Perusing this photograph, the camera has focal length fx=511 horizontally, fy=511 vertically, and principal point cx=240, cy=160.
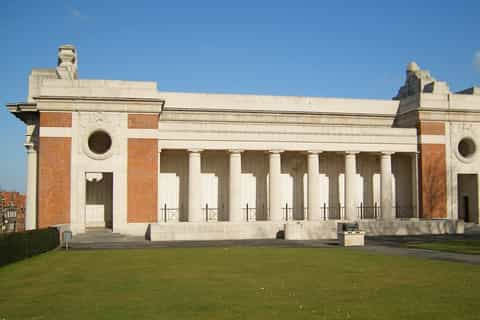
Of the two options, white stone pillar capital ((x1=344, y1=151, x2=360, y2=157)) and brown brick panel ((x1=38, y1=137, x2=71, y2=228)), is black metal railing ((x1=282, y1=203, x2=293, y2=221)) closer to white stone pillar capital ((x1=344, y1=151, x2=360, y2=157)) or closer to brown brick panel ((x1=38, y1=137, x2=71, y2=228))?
white stone pillar capital ((x1=344, y1=151, x2=360, y2=157))

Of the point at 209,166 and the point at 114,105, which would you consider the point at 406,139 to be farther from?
the point at 114,105

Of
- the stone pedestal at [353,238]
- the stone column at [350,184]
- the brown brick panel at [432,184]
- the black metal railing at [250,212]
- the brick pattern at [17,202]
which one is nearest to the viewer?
the stone pedestal at [353,238]

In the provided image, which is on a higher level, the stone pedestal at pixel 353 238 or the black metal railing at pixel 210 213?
the black metal railing at pixel 210 213

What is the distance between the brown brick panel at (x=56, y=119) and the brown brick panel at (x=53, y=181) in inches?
42.0

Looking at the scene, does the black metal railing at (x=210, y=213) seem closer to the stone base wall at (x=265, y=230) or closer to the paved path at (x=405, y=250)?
the stone base wall at (x=265, y=230)

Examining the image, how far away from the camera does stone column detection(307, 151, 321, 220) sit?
142ft

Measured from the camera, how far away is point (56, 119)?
38.5 m

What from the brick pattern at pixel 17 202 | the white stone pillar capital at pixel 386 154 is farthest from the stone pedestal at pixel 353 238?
the brick pattern at pixel 17 202

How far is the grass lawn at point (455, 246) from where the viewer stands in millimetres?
26844

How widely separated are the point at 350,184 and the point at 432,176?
24.7 ft

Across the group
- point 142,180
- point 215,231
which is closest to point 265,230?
point 215,231

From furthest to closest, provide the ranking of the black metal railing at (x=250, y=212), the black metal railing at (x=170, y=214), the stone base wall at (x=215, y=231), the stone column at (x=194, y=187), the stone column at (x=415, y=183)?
the black metal railing at (x=250, y=212)
the stone column at (x=415, y=183)
the black metal railing at (x=170, y=214)
the stone column at (x=194, y=187)
the stone base wall at (x=215, y=231)

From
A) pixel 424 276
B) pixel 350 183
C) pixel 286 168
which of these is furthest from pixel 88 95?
pixel 424 276

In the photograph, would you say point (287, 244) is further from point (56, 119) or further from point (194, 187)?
point (56, 119)
